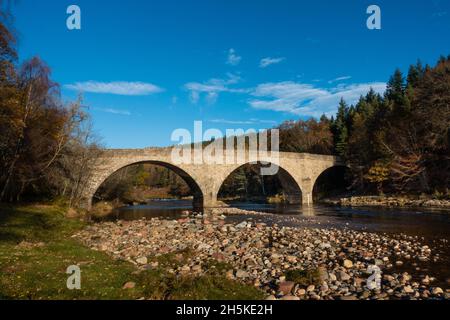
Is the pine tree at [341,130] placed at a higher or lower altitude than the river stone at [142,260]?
higher

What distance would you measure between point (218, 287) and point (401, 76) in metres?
63.6

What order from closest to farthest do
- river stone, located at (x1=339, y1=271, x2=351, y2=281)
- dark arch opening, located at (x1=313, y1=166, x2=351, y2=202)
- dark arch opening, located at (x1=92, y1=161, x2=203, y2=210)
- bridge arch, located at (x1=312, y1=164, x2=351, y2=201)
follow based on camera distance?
river stone, located at (x1=339, y1=271, x2=351, y2=281) → dark arch opening, located at (x1=92, y1=161, x2=203, y2=210) → dark arch opening, located at (x1=313, y1=166, x2=351, y2=202) → bridge arch, located at (x1=312, y1=164, x2=351, y2=201)

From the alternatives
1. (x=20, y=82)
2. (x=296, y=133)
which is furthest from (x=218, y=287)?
(x=296, y=133)

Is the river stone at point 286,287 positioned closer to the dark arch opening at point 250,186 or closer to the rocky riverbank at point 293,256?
the rocky riverbank at point 293,256

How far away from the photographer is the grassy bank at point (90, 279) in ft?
19.4

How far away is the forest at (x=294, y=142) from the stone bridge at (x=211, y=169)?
6.25 ft

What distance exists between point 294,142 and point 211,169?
32.2 metres

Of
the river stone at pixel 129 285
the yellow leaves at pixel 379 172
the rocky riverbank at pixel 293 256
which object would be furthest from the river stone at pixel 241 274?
the yellow leaves at pixel 379 172

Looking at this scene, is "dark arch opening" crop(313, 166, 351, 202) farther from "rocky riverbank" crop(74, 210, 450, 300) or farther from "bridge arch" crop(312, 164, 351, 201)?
"rocky riverbank" crop(74, 210, 450, 300)

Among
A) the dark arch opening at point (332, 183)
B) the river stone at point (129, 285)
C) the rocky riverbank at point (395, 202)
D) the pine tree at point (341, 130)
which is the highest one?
the pine tree at point (341, 130)

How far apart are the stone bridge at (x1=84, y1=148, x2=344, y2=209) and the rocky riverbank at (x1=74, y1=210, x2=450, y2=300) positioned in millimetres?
14321

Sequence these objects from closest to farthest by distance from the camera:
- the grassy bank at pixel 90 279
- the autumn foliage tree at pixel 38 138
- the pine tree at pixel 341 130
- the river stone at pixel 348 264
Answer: the grassy bank at pixel 90 279, the river stone at pixel 348 264, the autumn foliage tree at pixel 38 138, the pine tree at pixel 341 130

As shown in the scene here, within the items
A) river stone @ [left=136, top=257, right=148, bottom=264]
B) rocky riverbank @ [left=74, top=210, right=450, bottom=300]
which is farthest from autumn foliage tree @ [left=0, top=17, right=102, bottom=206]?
river stone @ [left=136, top=257, right=148, bottom=264]

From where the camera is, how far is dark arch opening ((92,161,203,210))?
3503cm
